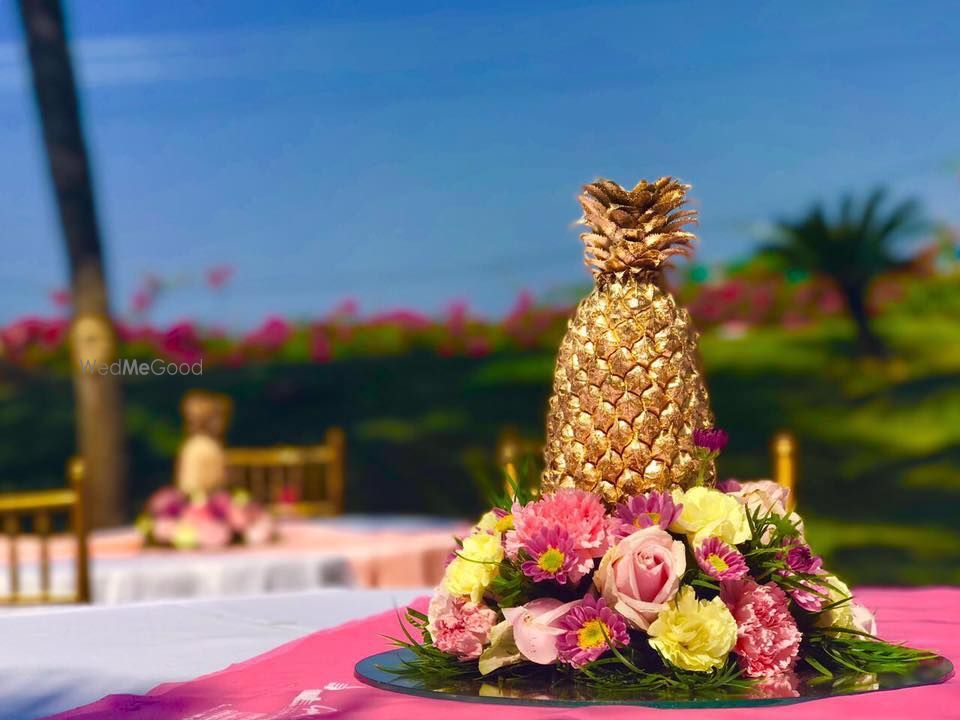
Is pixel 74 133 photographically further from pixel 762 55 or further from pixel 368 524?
pixel 762 55

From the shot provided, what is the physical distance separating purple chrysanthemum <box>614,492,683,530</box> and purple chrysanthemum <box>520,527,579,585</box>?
10 cm

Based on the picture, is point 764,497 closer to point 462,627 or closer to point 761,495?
point 761,495

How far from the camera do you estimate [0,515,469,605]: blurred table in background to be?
14.9 feet

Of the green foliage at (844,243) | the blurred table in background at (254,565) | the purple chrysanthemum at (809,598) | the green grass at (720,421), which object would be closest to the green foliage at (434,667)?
the purple chrysanthemum at (809,598)

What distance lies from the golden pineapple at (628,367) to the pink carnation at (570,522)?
0.11 meters

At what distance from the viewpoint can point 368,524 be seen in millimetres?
6555

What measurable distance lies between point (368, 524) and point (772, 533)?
4.88 m

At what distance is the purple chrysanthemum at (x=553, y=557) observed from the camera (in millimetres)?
1667

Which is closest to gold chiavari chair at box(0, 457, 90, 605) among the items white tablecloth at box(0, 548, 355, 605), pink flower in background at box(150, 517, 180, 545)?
white tablecloth at box(0, 548, 355, 605)

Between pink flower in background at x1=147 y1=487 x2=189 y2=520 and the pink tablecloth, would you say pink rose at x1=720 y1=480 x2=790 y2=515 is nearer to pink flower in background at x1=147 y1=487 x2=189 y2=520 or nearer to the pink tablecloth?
the pink tablecloth

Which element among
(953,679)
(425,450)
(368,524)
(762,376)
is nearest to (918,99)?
(762,376)

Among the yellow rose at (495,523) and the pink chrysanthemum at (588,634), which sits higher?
the yellow rose at (495,523)

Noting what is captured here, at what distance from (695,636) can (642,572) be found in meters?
0.10
